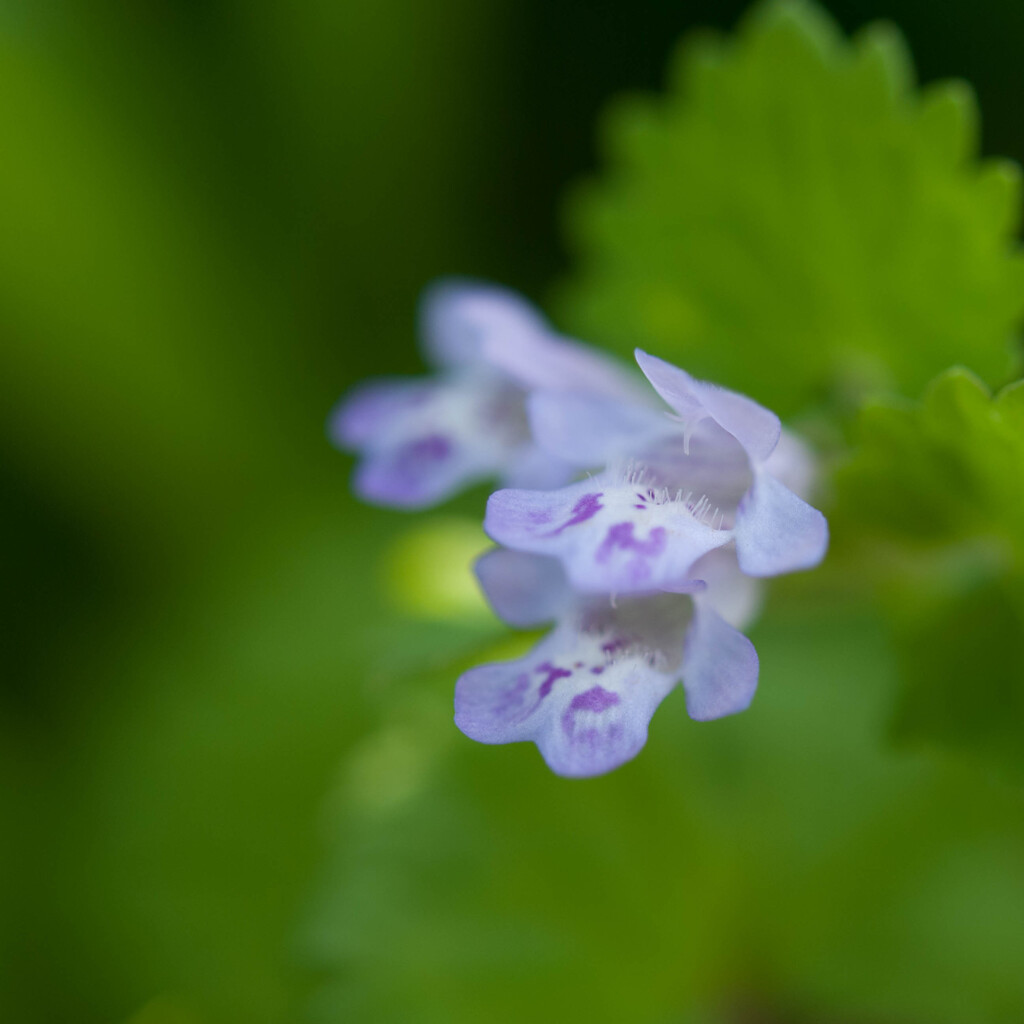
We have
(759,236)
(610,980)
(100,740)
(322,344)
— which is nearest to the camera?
(759,236)

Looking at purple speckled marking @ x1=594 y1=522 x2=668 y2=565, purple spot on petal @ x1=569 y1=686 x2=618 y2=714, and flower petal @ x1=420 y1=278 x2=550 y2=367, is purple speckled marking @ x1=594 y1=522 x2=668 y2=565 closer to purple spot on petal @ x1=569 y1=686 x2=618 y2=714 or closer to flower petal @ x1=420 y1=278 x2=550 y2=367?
purple spot on petal @ x1=569 y1=686 x2=618 y2=714

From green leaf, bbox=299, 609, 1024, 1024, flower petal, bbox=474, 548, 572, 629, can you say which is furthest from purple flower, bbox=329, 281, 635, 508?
green leaf, bbox=299, 609, 1024, 1024

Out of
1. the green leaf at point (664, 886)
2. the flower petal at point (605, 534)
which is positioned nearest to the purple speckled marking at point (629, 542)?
the flower petal at point (605, 534)

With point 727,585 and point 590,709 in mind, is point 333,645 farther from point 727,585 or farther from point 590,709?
point 590,709

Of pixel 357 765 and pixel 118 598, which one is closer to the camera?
pixel 357 765

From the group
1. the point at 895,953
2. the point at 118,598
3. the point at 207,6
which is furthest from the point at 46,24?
the point at 895,953

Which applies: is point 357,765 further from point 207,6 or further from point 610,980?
point 207,6
